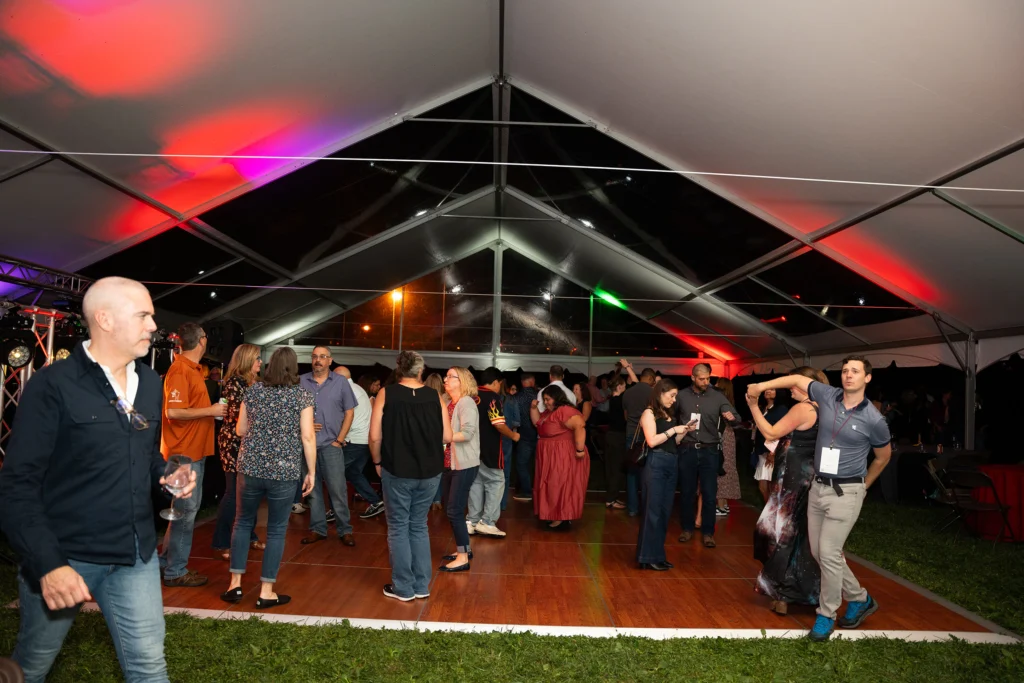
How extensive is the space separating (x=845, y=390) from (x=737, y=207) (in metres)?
5.08

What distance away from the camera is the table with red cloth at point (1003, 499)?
22.6ft

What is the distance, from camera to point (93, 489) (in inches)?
74.8

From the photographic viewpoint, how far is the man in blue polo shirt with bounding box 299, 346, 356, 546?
582 cm

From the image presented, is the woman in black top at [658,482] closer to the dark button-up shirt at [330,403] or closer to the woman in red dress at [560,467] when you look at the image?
the woman in red dress at [560,467]

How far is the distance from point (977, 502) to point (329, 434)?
20.6 ft

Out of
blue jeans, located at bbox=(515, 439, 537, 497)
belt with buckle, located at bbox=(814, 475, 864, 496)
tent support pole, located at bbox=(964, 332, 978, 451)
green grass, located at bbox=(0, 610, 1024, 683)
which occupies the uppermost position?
tent support pole, located at bbox=(964, 332, 978, 451)

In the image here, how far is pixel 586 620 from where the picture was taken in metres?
4.28

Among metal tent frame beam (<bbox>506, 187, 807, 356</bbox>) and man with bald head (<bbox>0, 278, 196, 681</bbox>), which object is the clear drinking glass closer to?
man with bald head (<bbox>0, 278, 196, 681</bbox>)

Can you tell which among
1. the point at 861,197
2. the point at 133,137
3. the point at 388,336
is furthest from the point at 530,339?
the point at 133,137

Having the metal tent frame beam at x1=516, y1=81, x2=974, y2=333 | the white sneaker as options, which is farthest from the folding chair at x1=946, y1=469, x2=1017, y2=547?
the white sneaker

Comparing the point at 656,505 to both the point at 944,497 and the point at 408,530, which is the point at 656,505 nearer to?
the point at 408,530

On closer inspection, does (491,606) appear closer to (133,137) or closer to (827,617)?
(827,617)

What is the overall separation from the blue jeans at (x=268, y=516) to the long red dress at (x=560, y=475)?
10.4 ft

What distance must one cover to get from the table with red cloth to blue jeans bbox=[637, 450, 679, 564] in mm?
3827
